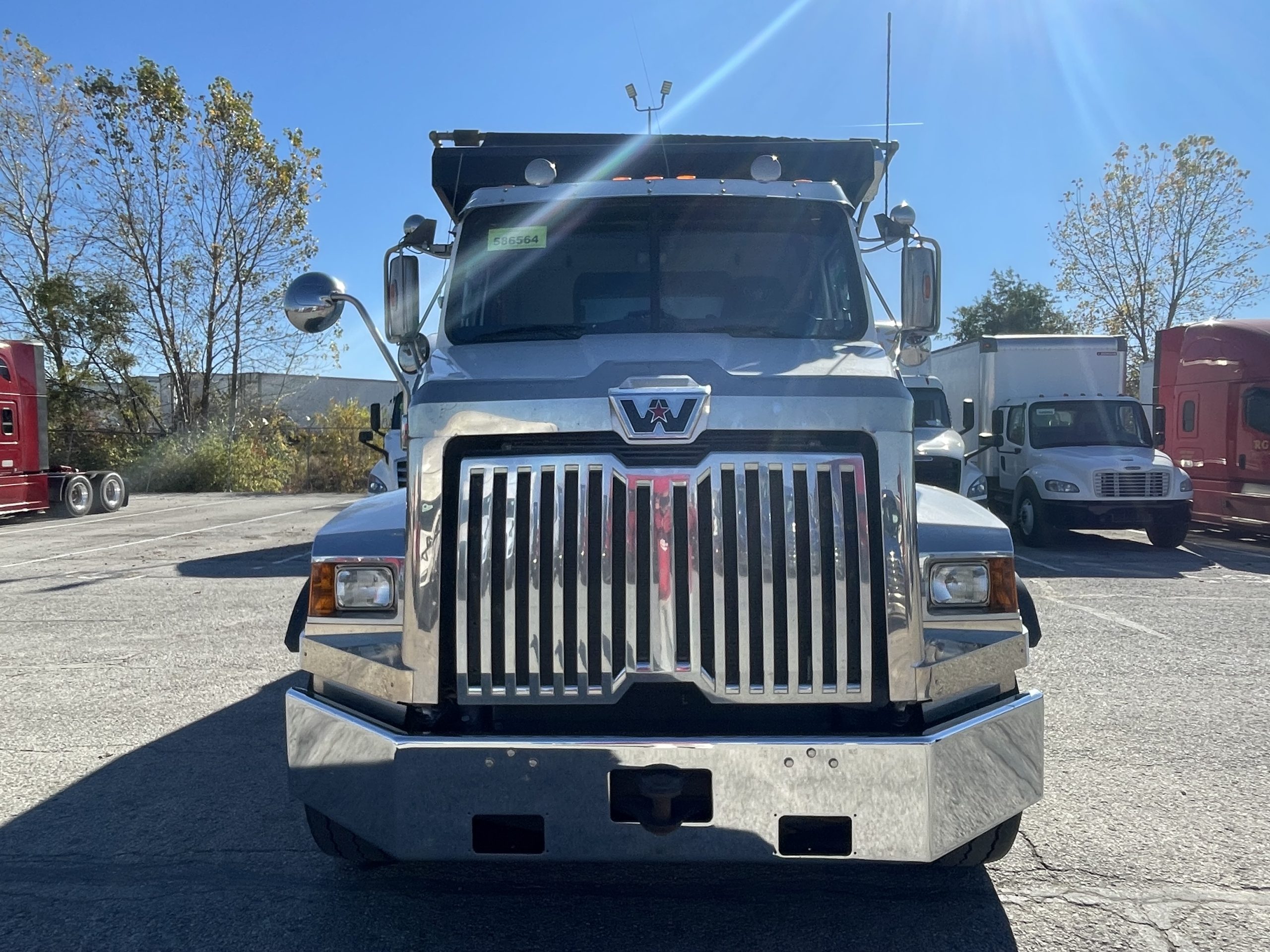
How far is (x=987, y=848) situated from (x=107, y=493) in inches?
827

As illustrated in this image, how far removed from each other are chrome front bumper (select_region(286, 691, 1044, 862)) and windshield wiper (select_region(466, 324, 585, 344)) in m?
1.76

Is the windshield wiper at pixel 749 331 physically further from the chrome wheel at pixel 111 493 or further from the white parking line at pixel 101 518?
the chrome wheel at pixel 111 493

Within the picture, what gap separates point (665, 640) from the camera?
273cm

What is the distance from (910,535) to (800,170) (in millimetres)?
2929

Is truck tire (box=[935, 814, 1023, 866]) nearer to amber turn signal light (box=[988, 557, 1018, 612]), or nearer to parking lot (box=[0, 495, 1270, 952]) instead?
parking lot (box=[0, 495, 1270, 952])

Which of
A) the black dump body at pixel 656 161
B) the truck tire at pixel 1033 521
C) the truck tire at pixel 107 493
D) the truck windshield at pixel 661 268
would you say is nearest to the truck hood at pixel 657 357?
the truck windshield at pixel 661 268

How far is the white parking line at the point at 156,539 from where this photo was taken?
1229cm

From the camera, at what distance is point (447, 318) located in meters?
4.25

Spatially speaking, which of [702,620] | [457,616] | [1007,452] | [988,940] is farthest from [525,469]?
→ [1007,452]

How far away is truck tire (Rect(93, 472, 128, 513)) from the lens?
66.3 feet

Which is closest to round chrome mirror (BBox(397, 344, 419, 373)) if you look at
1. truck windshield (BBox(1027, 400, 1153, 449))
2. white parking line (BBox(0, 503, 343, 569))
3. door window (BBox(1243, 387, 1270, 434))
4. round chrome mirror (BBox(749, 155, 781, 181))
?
round chrome mirror (BBox(749, 155, 781, 181))

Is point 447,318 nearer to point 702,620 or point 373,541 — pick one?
point 373,541

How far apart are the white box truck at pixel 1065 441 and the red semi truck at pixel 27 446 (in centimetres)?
1576

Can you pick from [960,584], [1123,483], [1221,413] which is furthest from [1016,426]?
[960,584]
